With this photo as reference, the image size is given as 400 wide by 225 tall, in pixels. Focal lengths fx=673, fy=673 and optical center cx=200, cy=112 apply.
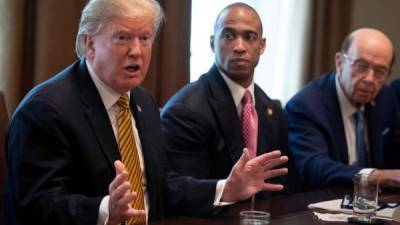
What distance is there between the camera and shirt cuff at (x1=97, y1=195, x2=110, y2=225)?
5.75ft

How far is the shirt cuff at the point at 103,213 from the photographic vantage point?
175 cm

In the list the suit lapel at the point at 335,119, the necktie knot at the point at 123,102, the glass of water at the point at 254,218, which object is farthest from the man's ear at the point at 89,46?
the suit lapel at the point at 335,119

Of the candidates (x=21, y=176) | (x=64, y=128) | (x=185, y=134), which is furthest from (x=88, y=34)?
(x=185, y=134)

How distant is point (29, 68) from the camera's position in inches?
102

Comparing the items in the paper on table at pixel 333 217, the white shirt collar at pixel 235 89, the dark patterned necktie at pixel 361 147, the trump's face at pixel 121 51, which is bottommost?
the paper on table at pixel 333 217

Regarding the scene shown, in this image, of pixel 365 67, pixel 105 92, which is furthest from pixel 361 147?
pixel 105 92

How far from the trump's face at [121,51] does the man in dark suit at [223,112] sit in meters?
0.53

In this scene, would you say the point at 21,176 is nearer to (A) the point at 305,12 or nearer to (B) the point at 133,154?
(B) the point at 133,154

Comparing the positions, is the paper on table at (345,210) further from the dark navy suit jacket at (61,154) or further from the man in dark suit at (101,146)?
the dark navy suit jacket at (61,154)

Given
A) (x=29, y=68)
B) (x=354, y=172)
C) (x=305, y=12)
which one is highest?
(x=305, y=12)

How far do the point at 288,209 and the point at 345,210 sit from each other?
0.58 ft

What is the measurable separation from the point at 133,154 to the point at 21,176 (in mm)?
365

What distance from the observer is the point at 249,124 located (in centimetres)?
268

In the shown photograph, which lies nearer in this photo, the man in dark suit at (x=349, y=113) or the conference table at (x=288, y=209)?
the conference table at (x=288, y=209)
